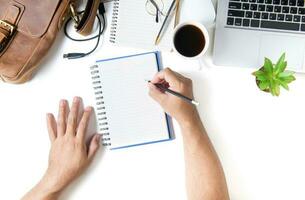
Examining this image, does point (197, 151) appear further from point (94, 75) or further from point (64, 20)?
point (64, 20)

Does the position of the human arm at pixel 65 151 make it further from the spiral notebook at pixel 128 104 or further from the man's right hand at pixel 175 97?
the man's right hand at pixel 175 97

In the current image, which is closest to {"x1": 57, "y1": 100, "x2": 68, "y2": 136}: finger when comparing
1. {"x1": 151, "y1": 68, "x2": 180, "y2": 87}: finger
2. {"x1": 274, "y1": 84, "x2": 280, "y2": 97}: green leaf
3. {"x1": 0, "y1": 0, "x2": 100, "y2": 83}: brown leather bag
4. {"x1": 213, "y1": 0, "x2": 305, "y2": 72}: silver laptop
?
{"x1": 0, "y1": 0, "x2": 100, "y2": 83}: brown leather bag

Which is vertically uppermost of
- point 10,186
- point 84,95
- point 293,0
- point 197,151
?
point 293,0

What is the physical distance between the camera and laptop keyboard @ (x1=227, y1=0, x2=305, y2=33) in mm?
865

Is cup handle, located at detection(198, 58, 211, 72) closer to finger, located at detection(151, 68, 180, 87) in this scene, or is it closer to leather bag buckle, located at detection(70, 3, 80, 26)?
finger, located at detection(151, 68, 180, 87)

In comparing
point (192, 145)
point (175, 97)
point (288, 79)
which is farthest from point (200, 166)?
point (288, 79)

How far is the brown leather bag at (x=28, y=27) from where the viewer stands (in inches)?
34.0

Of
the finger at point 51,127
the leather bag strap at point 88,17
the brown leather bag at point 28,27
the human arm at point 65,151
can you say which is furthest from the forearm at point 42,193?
the leather bag strap at point 88,17

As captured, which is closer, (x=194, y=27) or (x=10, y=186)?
(x=194, y=27)

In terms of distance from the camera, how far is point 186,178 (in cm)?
89

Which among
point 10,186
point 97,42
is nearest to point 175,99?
point 97,42

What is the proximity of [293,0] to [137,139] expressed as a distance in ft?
1.49

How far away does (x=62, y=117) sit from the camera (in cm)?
94

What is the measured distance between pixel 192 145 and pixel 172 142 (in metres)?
0.05
